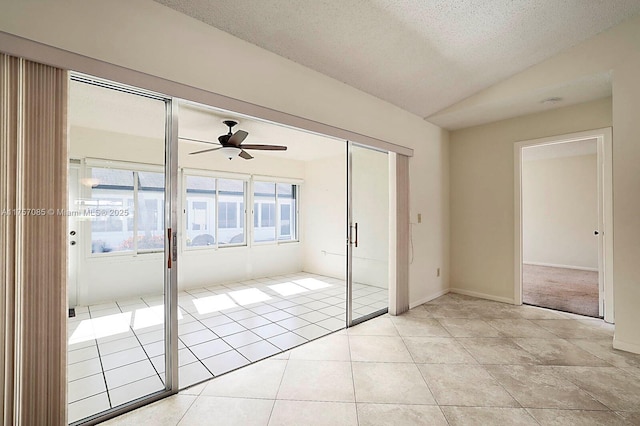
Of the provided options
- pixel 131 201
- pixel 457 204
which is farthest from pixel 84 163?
pixel 457 204

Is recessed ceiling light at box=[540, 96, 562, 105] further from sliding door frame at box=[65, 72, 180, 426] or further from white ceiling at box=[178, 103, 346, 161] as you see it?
sliding door frame at box=[65, 72, 180, 426]

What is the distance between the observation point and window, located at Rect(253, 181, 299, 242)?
20.2ft

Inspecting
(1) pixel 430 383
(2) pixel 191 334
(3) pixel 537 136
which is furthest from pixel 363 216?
(3) pixel 537 136

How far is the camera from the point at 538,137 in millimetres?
3932

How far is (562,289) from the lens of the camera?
498 cm

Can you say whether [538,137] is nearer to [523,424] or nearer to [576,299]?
[576,299]

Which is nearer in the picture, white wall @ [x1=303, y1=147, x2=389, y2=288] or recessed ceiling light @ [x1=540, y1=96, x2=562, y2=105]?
recessed ceiling light @ [x1=540, y1=96, x2=562, y2=105]

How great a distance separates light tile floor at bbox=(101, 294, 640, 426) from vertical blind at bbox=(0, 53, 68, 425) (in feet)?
1.74

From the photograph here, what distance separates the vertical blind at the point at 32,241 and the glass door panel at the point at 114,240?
248 millimetres

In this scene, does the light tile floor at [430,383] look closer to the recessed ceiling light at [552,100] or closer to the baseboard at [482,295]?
the baseboard at [482,295]

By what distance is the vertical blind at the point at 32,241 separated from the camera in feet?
4.82

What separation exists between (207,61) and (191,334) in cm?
266

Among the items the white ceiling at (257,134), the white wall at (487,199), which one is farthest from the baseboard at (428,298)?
the white ceiling at (257,134)

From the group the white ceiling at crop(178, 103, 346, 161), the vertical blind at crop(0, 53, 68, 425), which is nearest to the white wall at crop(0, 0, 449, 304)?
the vertical blind at crop(0, 53, 68, 425)
